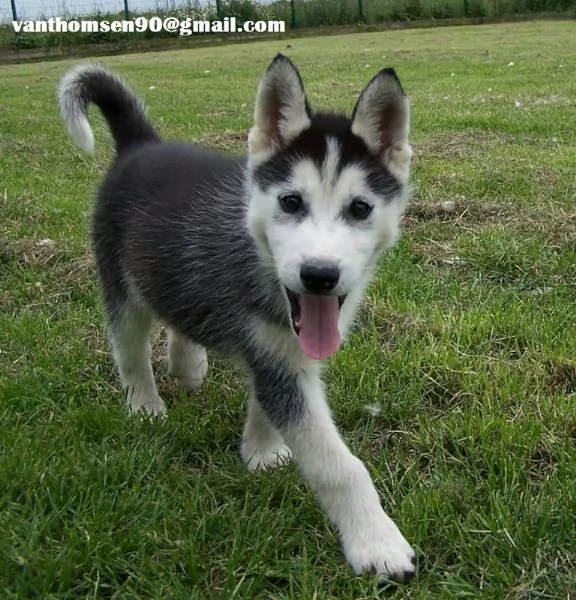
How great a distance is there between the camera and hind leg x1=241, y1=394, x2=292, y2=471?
274 cm

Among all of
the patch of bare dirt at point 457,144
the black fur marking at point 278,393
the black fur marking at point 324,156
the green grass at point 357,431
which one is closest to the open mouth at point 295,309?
the black fur marking at point 278,393

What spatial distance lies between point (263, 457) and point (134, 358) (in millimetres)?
807

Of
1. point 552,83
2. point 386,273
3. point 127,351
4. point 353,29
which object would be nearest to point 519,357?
point 386,273

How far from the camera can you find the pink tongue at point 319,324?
2389mm

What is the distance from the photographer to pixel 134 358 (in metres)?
3.23

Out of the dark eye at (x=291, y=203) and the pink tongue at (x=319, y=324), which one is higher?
the dark eye at (x=291, y=203)

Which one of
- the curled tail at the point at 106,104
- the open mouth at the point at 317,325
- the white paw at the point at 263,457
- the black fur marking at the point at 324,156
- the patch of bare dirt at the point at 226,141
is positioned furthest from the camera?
the patch of bare dirt at the point at 226,141

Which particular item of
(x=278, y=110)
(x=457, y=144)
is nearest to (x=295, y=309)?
(x=278, y=110)

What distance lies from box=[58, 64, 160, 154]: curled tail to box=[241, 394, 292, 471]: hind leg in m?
1.42

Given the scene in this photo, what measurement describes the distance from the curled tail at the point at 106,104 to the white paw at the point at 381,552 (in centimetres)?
205

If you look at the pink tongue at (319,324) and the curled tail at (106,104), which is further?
the curled tail at (106,104)

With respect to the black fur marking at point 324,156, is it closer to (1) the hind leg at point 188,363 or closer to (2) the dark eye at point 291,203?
(2) the dark eye at point 291,203

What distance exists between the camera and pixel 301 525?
7.70 ft

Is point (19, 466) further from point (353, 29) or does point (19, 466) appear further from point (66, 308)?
point (353, 29)
